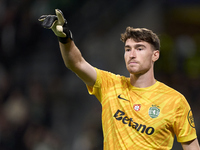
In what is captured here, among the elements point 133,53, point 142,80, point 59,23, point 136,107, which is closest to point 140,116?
point 136,107

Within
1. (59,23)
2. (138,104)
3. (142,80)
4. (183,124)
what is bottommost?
(183,124)

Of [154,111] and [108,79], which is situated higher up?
[108,79]

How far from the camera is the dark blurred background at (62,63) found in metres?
7.54

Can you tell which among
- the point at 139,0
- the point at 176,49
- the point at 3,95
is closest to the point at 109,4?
the point at 139,0

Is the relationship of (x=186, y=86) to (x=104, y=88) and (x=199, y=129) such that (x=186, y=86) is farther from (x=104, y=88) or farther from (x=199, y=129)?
(x=104, y=88)

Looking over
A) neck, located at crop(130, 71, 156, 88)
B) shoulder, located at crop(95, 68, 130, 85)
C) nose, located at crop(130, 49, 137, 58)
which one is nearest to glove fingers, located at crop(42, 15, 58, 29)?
shoulder, located at crop(95, 68, 130, 85)

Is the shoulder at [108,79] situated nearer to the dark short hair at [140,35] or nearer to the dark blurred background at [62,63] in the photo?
the dark short hair at [140,35]

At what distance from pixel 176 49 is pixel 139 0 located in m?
1.55

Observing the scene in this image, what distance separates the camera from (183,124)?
12.3ft

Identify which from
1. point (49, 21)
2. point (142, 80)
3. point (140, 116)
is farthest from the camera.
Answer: point (142, 80)

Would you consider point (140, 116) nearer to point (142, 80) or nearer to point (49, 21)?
point (142, 80)

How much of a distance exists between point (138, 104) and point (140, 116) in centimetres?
15

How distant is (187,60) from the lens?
820 cm

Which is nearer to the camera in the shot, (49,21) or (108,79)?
(49,21)
